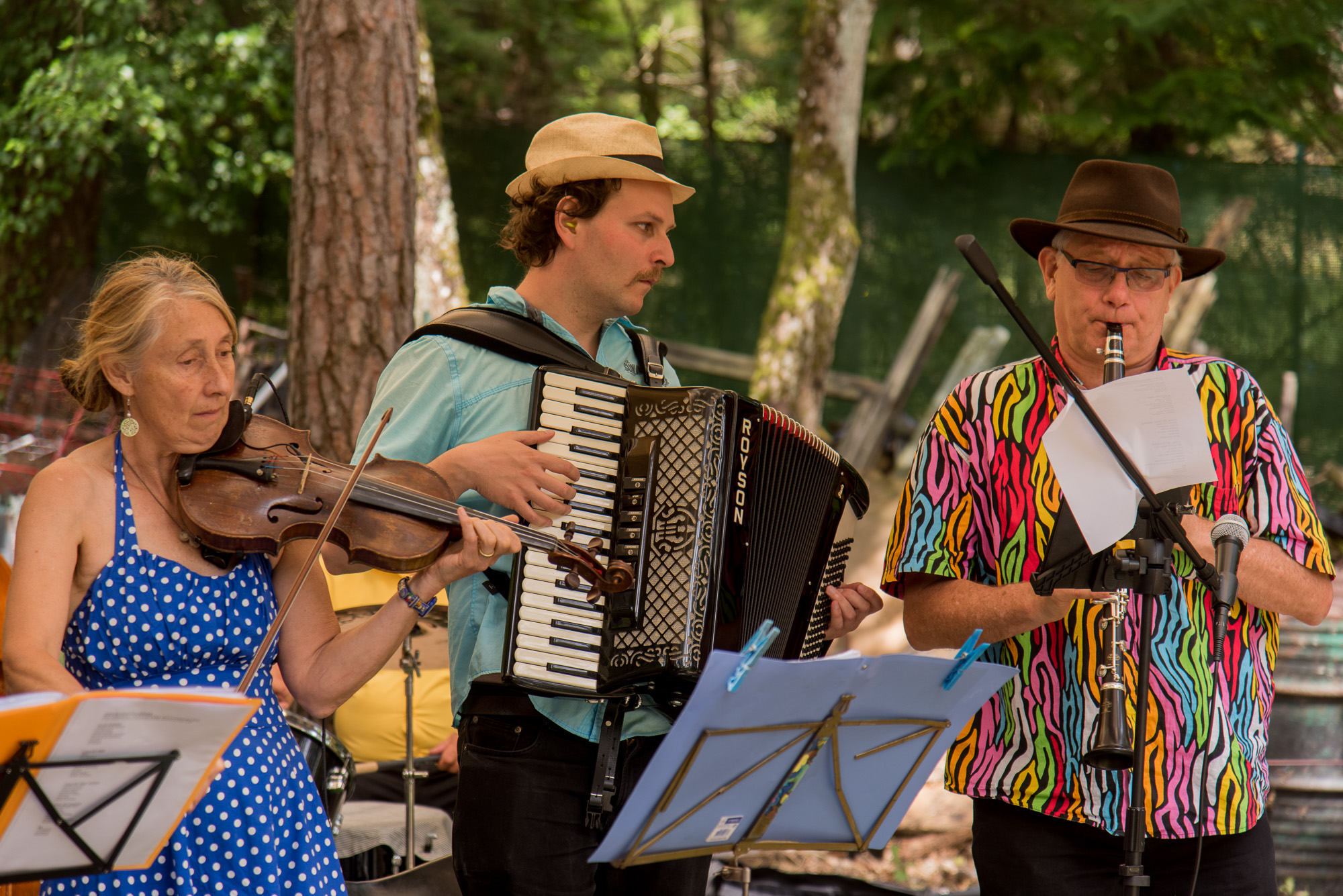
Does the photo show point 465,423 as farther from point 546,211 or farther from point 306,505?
point 546,211

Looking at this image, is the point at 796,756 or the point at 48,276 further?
Result: the point at 48,276

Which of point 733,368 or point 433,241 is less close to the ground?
point 433,241

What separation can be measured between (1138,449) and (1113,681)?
0.40 meters

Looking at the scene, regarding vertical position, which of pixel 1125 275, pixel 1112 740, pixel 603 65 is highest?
pixel 603 65

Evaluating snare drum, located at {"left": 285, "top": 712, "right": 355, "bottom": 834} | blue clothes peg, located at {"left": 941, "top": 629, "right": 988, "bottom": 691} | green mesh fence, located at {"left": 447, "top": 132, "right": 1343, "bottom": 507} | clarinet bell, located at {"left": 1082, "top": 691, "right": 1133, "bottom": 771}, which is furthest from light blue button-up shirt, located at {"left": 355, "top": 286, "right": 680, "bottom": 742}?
green mesh fence, located at {"left": 447, "top": 132, "right": 1343, "bottom": 507}

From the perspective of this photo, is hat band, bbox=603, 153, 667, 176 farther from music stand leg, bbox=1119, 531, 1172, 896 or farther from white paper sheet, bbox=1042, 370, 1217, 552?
music stand leg, bbox=1119, 531, 1172, 896

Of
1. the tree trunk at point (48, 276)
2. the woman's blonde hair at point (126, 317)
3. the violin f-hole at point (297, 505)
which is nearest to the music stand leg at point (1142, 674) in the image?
the violin f-hole at point (297, 505)

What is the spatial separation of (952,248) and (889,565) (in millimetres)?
6078

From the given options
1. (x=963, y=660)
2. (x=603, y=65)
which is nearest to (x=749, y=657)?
(x=963, y=660)

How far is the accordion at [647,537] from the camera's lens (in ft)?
7.35

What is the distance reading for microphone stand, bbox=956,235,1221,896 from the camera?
80.4 inches

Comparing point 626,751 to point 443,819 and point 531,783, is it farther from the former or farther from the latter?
point 443,819

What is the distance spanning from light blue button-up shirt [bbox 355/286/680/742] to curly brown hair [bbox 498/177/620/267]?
27 centimetres

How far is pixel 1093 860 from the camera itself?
7.68 ft
